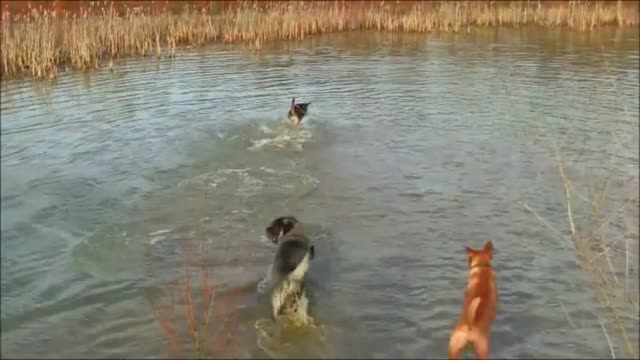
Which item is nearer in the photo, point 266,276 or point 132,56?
point 266,276

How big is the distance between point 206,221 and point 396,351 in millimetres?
3208

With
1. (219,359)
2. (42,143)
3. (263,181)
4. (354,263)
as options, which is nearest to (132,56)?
(42,143)

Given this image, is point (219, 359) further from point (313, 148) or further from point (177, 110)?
point (177, 110)

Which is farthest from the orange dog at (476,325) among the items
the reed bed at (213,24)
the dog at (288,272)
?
the reed bed at (213,24)

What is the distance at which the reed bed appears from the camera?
619 inches

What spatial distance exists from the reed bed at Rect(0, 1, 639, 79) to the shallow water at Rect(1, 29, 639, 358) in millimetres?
1392

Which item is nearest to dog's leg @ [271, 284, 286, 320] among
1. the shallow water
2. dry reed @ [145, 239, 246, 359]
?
the shallow water

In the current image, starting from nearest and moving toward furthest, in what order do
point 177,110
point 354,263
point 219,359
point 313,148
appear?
point 219,359, point 354,263, point 313,148, point 177,110

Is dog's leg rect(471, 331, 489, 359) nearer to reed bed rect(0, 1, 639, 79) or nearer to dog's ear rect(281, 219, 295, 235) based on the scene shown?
dog's ear rect(281, 219, 295, 235)

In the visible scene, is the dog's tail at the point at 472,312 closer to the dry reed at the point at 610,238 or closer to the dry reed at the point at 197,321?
the dry reed at the point at 610,238

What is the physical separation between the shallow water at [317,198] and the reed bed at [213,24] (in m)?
1.39

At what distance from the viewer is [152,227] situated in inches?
278

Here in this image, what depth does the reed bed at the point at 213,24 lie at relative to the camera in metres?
15.7

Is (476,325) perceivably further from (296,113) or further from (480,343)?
(296,113)
